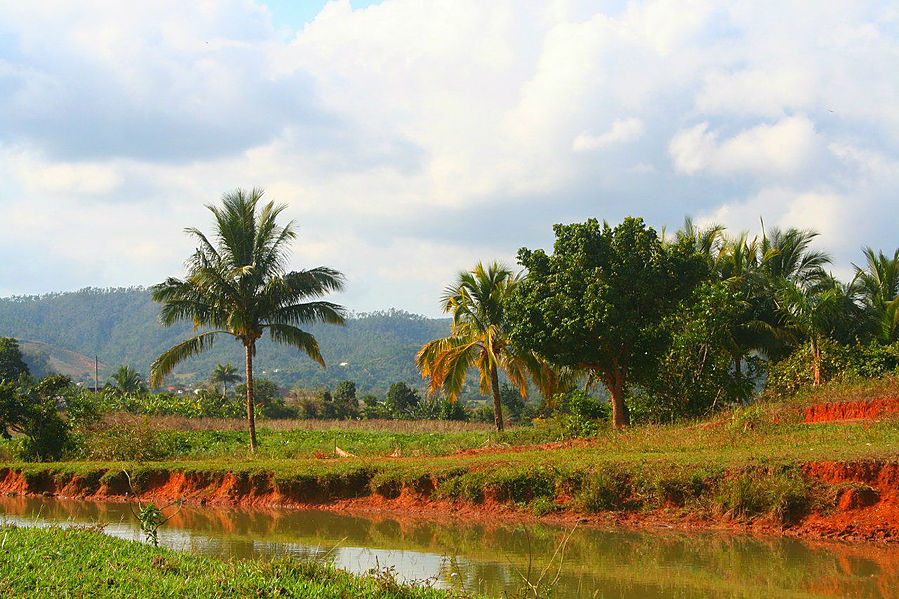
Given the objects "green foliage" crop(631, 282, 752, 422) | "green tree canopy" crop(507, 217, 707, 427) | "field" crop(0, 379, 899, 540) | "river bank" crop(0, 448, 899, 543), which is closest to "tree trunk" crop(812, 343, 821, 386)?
"green foliage" crop(631, 282, 752, 422)

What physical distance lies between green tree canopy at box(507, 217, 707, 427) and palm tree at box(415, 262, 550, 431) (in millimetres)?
3301

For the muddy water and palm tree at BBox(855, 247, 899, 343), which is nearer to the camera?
the muddy water

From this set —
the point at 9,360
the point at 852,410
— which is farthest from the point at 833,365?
the point at 9,360

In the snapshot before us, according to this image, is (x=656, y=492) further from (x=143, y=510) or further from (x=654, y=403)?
(x=654, y=403)

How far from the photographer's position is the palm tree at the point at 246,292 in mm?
22859

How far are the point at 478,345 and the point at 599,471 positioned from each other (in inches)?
525

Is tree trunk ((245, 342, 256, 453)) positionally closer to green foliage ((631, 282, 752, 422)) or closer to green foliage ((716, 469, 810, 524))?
green foliage ((631, 282, 752, 422))

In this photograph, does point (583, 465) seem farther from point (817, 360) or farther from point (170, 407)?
point (170, 407)

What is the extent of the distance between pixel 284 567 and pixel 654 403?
1839cm

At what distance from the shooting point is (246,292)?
2286cm

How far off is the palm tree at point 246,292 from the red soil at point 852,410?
13765 millimetres

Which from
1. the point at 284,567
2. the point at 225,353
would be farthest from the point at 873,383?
the point at 225,353

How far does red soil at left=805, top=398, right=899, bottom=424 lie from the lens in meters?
17.7

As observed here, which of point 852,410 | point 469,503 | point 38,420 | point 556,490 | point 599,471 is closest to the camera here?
point 599,471
